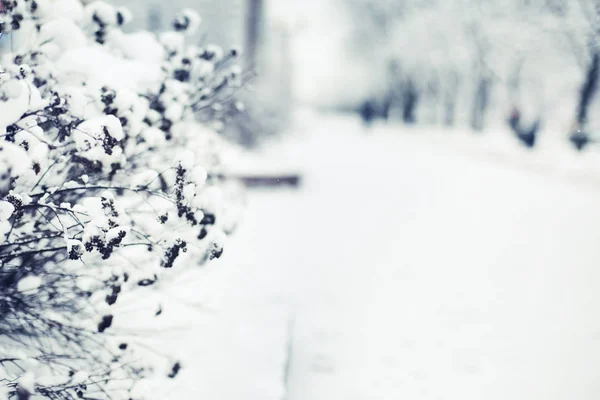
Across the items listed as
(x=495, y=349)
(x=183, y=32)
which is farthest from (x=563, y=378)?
(x=183, y=32)

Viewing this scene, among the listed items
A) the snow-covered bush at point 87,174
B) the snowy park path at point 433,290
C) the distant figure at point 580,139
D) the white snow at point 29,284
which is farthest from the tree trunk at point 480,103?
the white snow at point 29,284

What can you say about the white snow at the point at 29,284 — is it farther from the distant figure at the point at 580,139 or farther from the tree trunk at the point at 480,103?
the tree trunk at the point at 480,103

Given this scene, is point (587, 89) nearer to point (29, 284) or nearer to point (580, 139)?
point (580, 139)

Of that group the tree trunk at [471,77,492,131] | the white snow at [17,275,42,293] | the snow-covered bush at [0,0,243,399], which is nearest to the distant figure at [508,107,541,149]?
the tree trunk at [471,77,492,131]

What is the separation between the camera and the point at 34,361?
2.14m

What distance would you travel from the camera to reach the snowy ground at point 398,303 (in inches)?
112

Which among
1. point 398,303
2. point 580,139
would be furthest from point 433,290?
point 580,139

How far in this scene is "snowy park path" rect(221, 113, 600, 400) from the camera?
3.01 meters

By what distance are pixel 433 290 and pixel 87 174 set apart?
11.1ft

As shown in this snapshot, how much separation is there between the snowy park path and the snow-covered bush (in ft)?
4.08

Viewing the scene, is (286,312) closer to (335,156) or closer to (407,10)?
(335,156)

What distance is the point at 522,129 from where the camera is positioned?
1727 cm

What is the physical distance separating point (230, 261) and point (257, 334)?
1703mm

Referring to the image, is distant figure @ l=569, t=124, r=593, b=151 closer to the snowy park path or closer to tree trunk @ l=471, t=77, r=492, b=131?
the snowy park path
